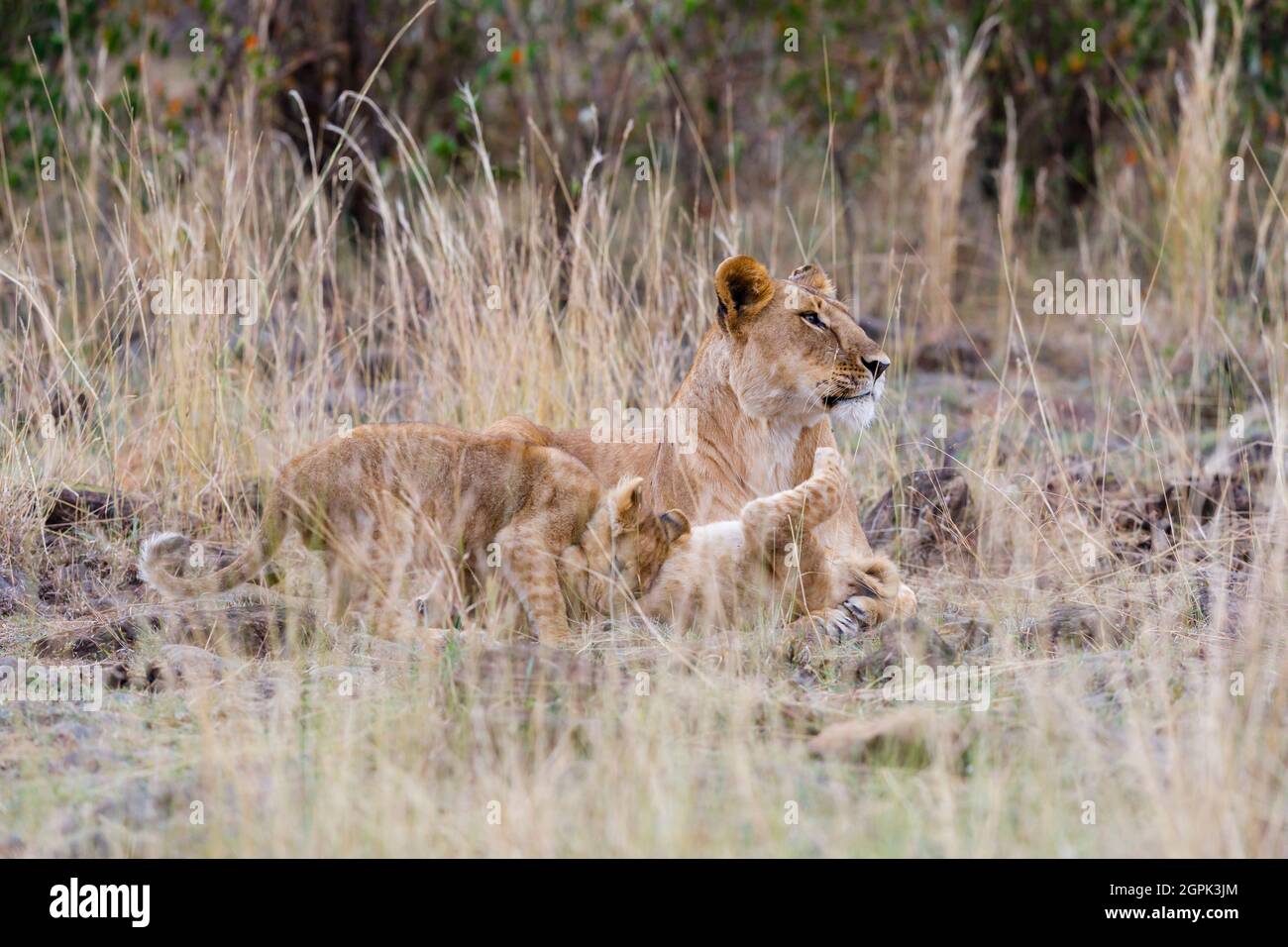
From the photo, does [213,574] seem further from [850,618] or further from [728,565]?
[850,618]

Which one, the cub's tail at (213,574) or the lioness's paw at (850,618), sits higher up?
the cub's tail at (213,574)

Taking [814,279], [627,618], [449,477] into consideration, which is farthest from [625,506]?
[814,279]

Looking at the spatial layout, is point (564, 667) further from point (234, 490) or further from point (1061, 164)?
point (1061, 164)

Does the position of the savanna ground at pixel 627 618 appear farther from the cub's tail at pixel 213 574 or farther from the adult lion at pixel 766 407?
the adult lion at pixel 766 407

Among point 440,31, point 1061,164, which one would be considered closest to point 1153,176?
point 1061,164

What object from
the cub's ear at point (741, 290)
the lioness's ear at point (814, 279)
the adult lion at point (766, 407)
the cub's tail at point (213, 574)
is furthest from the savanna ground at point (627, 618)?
the cub's ear at point (741, 290)

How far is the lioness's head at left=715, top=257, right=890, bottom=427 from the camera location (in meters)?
5.91

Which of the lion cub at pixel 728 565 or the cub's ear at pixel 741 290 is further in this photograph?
the cub's ear at pixel 741 290

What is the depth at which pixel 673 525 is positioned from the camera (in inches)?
228

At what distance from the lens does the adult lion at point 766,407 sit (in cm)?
593

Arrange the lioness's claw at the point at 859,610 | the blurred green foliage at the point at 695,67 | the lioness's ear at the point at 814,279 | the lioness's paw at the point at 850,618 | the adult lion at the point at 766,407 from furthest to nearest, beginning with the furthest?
the blurred green foliage at the point at 695,67 < the lioness's ear at the point at 814,279 < the adult lion at the point at 766,407 < the lioness's claw at the point at 859,610 < the lioness's paw at the point at 850,618

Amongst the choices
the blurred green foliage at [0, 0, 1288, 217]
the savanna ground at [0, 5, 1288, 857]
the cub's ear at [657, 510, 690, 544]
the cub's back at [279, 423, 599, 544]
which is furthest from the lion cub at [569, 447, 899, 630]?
the blurred green foliage at [0, 0, 1288, 217]

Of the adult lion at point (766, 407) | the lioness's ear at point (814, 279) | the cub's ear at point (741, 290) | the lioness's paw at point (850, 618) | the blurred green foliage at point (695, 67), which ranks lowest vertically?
the lioness's paw at point (850, 618)

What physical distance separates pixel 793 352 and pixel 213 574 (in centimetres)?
214
